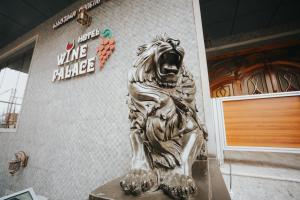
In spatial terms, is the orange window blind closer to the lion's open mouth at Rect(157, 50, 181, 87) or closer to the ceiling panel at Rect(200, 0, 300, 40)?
the lion's open mouth at Rect(157, 50, 181, 87)

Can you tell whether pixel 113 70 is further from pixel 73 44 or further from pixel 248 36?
pixel 248 36

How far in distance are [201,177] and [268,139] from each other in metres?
0.94

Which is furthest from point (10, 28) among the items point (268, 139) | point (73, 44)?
point (268, 139)

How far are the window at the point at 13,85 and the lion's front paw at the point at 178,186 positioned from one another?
10.1 ft

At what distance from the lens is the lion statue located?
428mm

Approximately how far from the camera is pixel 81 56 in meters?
1.76

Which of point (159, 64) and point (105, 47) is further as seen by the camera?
point (105, 47)

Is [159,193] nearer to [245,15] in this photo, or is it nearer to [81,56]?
[81,56]

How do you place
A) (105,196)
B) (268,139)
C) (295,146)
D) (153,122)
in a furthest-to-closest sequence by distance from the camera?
(268,139), (295,146), (153,122), (105,196)

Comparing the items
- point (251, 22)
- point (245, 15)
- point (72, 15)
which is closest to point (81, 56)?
point (72, 15)

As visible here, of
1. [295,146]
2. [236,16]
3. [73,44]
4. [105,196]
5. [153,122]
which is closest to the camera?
[105,196]

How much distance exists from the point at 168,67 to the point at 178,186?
14.7 inches

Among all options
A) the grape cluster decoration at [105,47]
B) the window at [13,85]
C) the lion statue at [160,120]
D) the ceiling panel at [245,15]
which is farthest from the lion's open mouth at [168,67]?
the window at [13,85]

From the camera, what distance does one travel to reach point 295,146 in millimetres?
946
